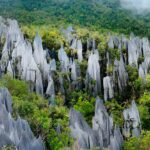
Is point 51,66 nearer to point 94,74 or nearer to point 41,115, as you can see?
point 94,74

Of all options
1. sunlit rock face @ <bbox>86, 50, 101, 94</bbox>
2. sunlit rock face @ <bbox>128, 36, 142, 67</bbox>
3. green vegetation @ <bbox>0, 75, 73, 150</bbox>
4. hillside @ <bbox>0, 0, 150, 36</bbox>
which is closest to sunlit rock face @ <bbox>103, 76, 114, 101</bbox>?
sunlit rock face @ <bbox>86, 50, 101, 94</bbox>

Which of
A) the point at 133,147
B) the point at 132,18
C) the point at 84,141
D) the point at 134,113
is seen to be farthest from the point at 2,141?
the point at 132,18

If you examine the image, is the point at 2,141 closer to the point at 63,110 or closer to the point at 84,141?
the point at 84,141

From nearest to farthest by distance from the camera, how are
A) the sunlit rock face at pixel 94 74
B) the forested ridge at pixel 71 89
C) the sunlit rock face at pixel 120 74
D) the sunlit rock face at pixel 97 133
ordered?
the forested ridge at pixel 71 89
the sunlit rock face at pixel 97 133
the sunlit rock face at pixel 94 74
the sunlit rock face at pixel 120 74

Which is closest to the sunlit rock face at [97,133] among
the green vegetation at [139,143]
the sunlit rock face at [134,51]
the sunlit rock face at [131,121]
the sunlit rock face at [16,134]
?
the green vegetation at [139,143]

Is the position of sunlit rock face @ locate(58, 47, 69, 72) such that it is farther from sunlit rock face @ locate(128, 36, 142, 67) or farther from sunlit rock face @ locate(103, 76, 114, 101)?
sunlit rock face @ locate(128, 36, 142, 67)

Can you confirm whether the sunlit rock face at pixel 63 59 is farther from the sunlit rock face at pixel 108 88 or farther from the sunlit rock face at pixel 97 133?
the sunlit rock face at pixel 97 133
